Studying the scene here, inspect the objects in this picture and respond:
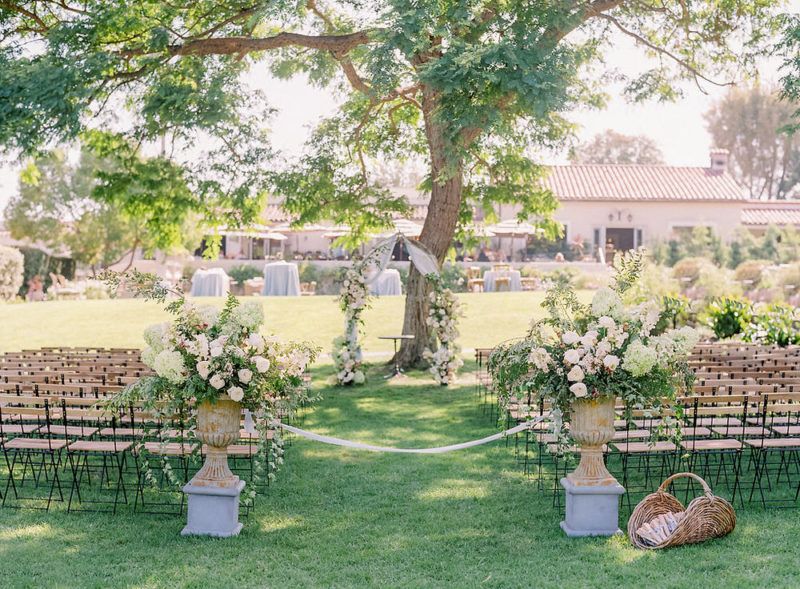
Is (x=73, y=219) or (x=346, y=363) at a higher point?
(x=73, y=219)

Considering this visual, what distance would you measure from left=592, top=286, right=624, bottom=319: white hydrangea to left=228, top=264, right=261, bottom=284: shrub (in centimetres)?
2573

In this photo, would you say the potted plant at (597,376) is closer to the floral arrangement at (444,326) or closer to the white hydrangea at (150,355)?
the white hydrangea at (150,355)

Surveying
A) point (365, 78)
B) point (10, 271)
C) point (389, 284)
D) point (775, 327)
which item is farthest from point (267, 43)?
point (10, 271)

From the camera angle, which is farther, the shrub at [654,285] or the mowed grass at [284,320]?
the mowed grass at [284,320]

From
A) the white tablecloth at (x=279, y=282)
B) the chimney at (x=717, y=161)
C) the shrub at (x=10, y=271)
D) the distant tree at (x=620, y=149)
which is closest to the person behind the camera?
the white tablecloth at (x=279, y=282)

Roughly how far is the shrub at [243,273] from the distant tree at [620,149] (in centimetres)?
3912

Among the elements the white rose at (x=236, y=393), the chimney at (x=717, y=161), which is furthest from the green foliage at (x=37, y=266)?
the chimney at (x=717, y=161)

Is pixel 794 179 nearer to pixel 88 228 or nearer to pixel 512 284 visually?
pixel 512 284

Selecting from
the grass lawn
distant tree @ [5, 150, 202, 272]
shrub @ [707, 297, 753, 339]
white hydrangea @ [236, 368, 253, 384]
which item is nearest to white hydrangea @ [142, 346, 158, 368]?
white hydrangea @ [236, 368, 253, 384]

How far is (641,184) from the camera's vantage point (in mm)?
41906

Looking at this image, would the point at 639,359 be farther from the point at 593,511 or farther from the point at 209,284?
the point at 209,284

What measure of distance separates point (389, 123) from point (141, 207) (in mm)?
5670

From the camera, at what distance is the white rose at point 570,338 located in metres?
6.91

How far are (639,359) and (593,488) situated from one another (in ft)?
3.71
